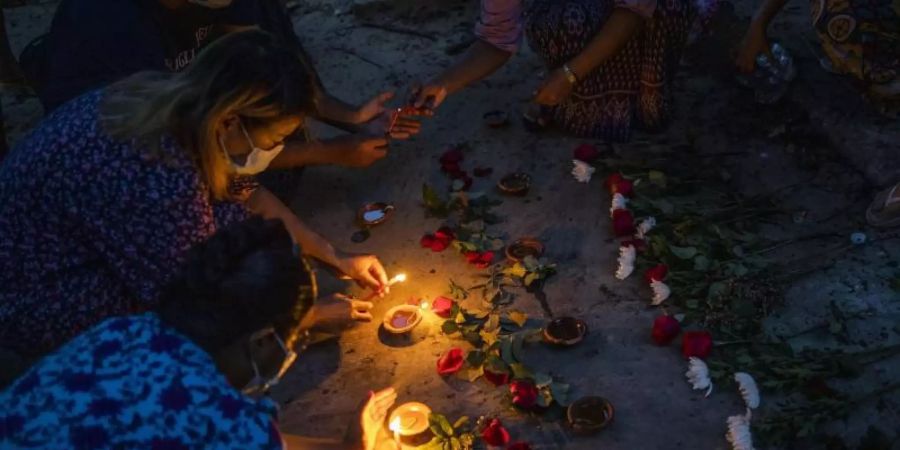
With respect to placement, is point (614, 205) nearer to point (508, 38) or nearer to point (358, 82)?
point (508, 38)

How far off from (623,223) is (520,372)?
1.03 meters

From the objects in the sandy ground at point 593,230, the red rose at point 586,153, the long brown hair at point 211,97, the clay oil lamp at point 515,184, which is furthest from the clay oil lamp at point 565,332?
the long brown hair at point 211,97

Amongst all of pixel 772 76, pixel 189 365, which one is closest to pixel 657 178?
pixel 772 76

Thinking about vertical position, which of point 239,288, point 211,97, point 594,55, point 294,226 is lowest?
point 294,226

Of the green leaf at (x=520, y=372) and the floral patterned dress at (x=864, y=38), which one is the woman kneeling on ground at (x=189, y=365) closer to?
the green leaf at (x=520, y=372)

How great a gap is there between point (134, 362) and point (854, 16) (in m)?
3.68

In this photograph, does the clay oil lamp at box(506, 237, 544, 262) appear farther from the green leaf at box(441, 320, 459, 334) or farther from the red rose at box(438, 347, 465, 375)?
the red rose at box(438, 347, 465, 375)

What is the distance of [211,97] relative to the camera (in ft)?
8.00

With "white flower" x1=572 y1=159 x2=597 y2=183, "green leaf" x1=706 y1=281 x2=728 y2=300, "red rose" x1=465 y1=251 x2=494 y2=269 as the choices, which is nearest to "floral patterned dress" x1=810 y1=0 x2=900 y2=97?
"white flower" x1=572 y1=159 x2=597 y2=183

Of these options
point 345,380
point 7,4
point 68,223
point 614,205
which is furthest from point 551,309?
point 7,4

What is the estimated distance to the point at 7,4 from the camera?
25.0ft

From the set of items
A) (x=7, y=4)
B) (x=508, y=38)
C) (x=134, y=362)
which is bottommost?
(x=7, y=4)

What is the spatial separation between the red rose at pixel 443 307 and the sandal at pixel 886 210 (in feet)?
6.29

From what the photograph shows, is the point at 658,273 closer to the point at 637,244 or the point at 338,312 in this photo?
the point at 637,244
